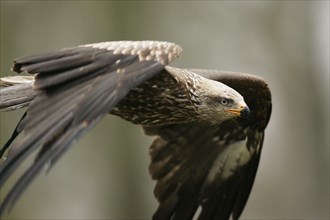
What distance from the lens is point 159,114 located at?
871cm

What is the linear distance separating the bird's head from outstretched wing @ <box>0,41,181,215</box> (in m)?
0.72

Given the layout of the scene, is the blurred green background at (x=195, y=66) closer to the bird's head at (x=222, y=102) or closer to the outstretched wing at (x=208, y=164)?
the outstretched wing at (x=208, y=164)

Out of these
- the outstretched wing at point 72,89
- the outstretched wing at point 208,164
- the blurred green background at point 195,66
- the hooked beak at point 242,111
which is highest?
the outstretched wing at point 72,89

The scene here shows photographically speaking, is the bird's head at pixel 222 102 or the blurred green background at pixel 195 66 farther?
the blurred green background at pixel 195 66

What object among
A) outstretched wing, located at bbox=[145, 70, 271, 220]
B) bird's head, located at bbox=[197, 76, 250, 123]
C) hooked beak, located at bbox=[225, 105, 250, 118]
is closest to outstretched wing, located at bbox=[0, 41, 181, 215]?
bird's head, located at bbox=[197, 76, 250, 123]

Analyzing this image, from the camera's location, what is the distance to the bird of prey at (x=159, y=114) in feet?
23.5

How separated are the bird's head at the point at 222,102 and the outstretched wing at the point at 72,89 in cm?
72

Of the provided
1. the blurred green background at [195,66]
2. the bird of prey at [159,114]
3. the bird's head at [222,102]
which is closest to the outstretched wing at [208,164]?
the bird of prey at [159,114]

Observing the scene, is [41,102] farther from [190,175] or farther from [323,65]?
[323,65]

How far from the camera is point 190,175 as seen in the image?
395 inches

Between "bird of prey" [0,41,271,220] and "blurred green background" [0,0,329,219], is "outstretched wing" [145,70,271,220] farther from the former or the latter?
"blurred green background" [0,0,329,219]

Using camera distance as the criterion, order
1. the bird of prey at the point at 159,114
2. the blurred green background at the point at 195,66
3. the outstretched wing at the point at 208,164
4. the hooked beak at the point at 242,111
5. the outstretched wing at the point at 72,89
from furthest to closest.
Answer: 1. the blurred green background at the point at 195,66
2. the outstretched wing at the point at 208,164
3. the hooked beak at the point at 242,111
4. the bird of prey at the point at 159,114
5. the outstretched wing at the point at 72,89

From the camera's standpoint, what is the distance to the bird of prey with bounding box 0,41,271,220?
7.16 metres

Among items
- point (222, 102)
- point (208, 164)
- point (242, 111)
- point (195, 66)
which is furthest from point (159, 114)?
point (195, 66)
